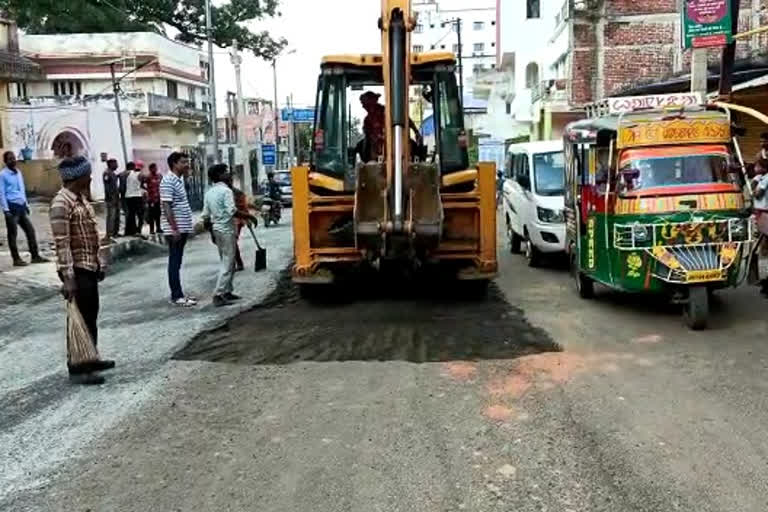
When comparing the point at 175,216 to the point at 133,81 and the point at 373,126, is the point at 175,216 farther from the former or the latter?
the point at 133,81

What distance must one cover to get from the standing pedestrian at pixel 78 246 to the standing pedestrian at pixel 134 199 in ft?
37.0

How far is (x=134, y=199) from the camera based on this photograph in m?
18.1

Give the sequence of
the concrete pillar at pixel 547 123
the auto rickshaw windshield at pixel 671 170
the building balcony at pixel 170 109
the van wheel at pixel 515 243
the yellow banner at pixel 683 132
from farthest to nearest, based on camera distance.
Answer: the building balcony at pixel 170 109
the concrete pillar at pixel 547 123
the van wheel at pixel 515 243
the yellow banner at pixel 683 132
the auto rickshaw windshield at pixel 671 170

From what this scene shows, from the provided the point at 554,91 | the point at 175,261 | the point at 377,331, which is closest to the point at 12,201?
the point at 175,261

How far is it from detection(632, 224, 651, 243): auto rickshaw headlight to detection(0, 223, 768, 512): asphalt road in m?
0.86

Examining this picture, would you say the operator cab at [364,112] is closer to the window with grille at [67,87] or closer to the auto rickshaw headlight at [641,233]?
the auto rickshaw headlight at [641,233]

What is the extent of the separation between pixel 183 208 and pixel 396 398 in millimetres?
5021

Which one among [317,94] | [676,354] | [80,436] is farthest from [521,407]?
[317,94]

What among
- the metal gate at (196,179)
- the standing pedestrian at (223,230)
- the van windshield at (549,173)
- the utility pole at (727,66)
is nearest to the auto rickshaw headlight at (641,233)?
the standing pedestrian at (223,230)

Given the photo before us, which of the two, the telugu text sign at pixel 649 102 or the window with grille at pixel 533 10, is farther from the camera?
the window with grille at pixel 533 10

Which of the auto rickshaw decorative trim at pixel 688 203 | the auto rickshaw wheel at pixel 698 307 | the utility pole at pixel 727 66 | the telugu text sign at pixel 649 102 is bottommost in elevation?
the auto rickshaw wheel at pixel 698 307

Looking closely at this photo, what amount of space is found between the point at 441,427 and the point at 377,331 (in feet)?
9.62

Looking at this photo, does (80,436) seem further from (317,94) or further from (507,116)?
(507,116)

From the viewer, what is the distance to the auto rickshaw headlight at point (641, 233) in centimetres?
837
